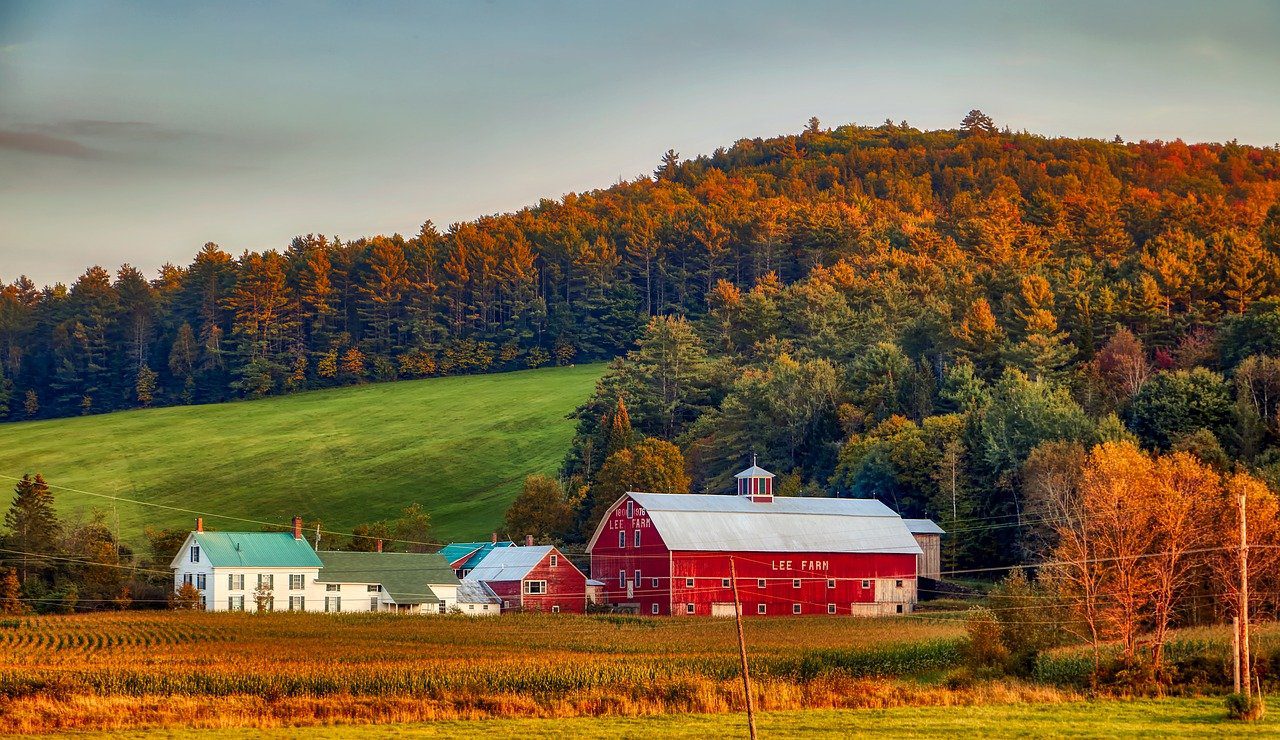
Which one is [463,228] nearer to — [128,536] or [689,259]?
[689,259]

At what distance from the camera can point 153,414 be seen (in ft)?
436

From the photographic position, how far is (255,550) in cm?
7881

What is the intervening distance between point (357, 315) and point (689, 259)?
36861 millimetres

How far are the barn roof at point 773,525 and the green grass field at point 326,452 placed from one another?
2248 cm

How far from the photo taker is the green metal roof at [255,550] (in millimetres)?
76938

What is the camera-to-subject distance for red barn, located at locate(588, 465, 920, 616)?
74312mm

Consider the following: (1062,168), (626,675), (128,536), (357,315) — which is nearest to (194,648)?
(626,675)

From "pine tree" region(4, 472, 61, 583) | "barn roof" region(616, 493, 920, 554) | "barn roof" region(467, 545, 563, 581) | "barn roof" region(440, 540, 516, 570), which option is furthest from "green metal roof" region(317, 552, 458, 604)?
"pine tree" region(4, 472, 61, 583)

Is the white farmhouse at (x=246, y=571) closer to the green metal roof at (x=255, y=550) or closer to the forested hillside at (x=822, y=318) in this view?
the green metal roof at (x=255, y=550)

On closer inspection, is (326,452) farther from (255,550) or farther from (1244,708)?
(1244,708)

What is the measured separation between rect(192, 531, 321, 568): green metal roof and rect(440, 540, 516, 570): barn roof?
374 inches

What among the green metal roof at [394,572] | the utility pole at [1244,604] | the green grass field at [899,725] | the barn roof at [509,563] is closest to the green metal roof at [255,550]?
the green metal roof at [394,572]

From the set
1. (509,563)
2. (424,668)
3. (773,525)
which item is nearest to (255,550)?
(509,563)

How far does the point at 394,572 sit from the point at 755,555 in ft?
67.7
